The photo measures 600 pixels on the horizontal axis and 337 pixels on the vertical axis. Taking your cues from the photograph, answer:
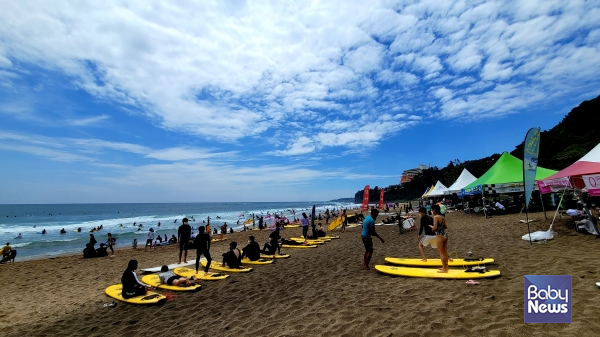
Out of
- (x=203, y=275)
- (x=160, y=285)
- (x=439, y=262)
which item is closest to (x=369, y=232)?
(x=439, y=262)

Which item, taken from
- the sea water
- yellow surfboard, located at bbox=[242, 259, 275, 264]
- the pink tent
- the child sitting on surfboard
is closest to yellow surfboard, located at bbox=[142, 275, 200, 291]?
the child sitting on surfboard

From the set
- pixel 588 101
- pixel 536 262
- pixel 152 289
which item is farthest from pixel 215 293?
pixel 588 101

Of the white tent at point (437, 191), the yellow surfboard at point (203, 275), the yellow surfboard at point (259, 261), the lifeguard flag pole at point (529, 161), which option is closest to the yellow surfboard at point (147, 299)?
the yellow surfboard at point (203, 275)

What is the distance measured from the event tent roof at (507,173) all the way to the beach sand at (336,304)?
7745mm

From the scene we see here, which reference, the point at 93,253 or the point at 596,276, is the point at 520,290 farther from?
the point at 93,253

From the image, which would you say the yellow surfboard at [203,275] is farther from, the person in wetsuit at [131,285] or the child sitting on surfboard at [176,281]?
the person in wetsuit at [131,285]

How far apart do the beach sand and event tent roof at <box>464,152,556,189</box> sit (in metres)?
7.74

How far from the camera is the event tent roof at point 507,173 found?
1603cm

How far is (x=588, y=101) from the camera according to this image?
4816 cm

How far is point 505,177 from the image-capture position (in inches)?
645

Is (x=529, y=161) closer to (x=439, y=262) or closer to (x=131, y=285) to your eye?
(x=439, y=262)

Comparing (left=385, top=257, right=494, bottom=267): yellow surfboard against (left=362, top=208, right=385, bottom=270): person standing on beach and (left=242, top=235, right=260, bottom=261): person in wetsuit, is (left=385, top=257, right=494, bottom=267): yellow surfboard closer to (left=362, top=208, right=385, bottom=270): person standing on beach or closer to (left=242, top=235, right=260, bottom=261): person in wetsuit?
(left=362, top=208, right=385, bottom=270): person standing on beach

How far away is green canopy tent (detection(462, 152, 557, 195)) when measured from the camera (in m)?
15.9

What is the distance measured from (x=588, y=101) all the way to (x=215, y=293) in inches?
2658
